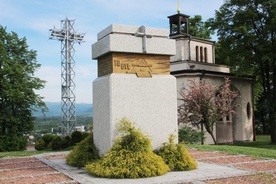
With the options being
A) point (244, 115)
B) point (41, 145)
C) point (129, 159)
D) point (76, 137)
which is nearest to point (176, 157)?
point (129, 159)

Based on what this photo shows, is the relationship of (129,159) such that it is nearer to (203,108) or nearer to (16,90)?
(203,108)

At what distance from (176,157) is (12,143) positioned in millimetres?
20979

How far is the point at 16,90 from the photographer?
25.9 meters

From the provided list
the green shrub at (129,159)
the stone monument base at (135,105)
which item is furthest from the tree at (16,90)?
the green shrub at (129,159)

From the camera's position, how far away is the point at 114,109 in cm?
848

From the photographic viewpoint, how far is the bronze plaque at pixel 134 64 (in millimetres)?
8742

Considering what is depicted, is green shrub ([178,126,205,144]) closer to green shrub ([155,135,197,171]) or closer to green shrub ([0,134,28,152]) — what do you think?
green shrub ([155,135,197,171])

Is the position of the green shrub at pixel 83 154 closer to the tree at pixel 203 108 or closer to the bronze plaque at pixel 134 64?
the bronze plaque at pixel 134 64

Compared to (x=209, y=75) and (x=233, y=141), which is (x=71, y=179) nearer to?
(x=209, y=75)

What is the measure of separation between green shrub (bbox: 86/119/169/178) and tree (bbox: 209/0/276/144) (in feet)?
60.8

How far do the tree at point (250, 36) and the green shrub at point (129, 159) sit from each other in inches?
730

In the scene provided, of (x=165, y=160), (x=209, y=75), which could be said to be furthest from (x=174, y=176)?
(x=209, y=75)

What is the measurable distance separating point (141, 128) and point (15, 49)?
22.6 meters

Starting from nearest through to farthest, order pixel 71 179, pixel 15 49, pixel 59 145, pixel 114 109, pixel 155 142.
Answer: pixel 71 179
pixel 114 109
pixel 155 142
pixel 59 145
pixel 15 49
